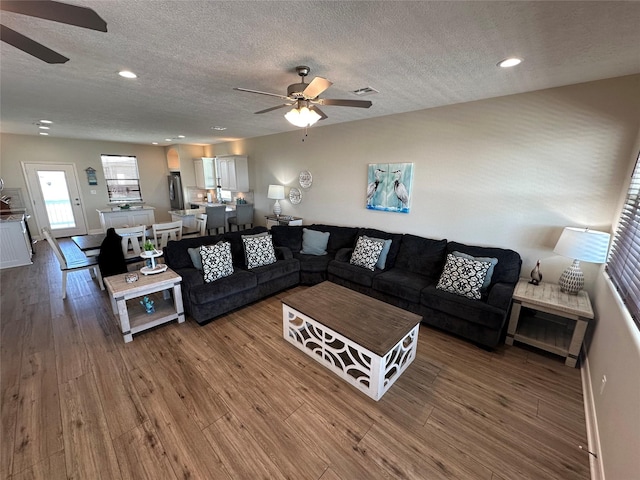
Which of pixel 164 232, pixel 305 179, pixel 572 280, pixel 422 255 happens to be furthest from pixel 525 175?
pixel 164 232

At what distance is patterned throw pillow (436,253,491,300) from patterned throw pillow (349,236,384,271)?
92 centimetres

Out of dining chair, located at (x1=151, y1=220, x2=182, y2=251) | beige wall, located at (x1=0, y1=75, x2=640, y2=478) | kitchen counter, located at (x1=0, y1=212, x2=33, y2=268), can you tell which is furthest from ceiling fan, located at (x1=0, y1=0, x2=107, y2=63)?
kitchen counter, located at (x1=0, y1=212, x2=33, y2=268)

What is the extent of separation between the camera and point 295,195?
5.47 m

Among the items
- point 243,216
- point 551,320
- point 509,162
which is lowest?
point 551,320

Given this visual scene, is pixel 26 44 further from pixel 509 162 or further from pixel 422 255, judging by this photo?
pixel 509 162

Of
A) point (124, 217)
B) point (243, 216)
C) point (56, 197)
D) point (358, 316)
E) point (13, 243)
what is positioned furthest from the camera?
point (56, 197)

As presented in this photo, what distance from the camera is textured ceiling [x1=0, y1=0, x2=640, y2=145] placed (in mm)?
1409

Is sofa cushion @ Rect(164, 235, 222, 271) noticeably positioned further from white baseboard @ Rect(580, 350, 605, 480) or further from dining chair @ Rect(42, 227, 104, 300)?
white baseboard @ Rect(580, 350, 605, 480)

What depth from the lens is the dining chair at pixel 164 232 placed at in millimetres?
4211

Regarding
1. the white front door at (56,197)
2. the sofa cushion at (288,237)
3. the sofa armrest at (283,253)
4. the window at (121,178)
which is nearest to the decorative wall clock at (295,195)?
the sofa cushion at (288,237)

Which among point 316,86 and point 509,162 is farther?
point 509,162

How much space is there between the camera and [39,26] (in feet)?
5.20

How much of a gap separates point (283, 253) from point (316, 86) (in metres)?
2.62

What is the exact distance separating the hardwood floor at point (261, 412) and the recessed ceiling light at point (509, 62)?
8.56ft
